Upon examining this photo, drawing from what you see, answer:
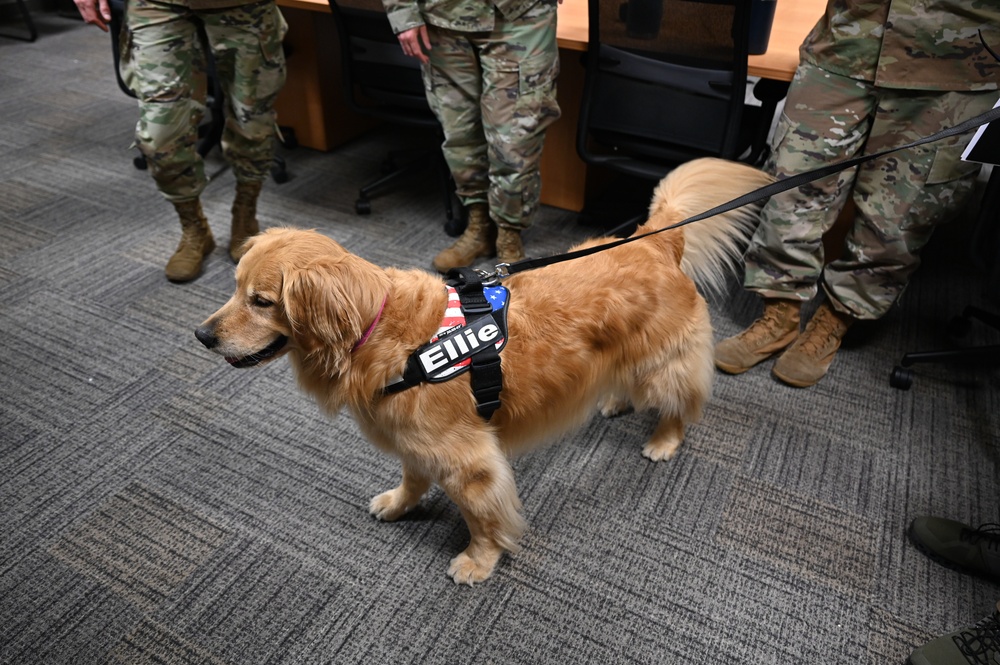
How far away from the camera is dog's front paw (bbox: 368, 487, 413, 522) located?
5.46 ft

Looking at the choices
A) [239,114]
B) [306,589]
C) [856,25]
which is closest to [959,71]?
[856,25]

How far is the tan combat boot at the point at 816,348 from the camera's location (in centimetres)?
217

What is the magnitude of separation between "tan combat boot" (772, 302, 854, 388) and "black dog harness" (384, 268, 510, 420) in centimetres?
130

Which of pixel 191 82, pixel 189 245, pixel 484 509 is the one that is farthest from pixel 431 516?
pixel 191 82

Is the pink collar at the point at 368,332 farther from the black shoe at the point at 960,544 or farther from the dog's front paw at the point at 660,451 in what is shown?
the black shoe at the point at 960,544

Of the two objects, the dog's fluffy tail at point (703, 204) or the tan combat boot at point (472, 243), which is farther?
the tan combat boot at point (472, 243)

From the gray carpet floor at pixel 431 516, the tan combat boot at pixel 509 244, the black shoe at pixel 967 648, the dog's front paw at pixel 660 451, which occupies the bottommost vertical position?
the gray carpet floor at pixel 431 516

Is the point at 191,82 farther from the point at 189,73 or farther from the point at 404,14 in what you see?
the point at 404,14

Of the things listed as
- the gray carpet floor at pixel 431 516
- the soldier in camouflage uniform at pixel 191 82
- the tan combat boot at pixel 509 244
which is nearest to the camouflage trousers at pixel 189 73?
the soldier in camouflage uniform at pixel 191 82

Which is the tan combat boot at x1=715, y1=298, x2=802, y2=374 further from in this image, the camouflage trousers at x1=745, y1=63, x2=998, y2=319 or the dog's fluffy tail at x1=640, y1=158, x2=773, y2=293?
the dog's fluffy tail at x1=640, y1=158, x2=773, y2=293

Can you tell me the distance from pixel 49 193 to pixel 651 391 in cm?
325

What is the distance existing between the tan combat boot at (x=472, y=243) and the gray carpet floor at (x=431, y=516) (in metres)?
0.86

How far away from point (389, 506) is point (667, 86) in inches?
69.6

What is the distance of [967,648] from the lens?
1.33 m
